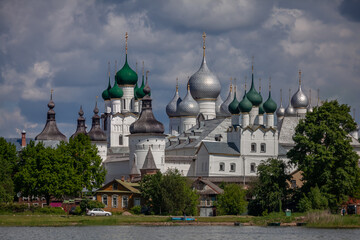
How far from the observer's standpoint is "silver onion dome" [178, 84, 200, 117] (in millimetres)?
104312

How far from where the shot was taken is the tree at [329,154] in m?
67.4

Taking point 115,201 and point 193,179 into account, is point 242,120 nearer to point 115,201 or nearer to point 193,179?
point 193,179

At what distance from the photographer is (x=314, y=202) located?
66.0m

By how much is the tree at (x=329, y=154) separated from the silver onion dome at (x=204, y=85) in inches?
1431

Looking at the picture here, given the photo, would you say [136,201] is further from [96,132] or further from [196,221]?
[96,132]

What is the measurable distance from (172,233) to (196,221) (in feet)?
27.9

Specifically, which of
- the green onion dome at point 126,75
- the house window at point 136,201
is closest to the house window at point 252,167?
the house window at point 136,201

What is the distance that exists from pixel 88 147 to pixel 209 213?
616 inches

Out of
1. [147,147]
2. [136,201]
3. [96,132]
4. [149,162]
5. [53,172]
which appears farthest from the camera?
[96,132]

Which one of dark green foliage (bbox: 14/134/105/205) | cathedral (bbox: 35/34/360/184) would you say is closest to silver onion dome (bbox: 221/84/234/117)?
cathedral (bbox: 35/34/360/184)

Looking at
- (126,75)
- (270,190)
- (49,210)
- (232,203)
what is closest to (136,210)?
(49,210)

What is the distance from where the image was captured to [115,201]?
7500cm

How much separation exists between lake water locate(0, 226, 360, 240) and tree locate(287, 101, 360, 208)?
8.76 meters

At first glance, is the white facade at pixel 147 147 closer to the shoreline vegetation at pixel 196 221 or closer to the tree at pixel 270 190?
→ the tree at pixel 270 190
